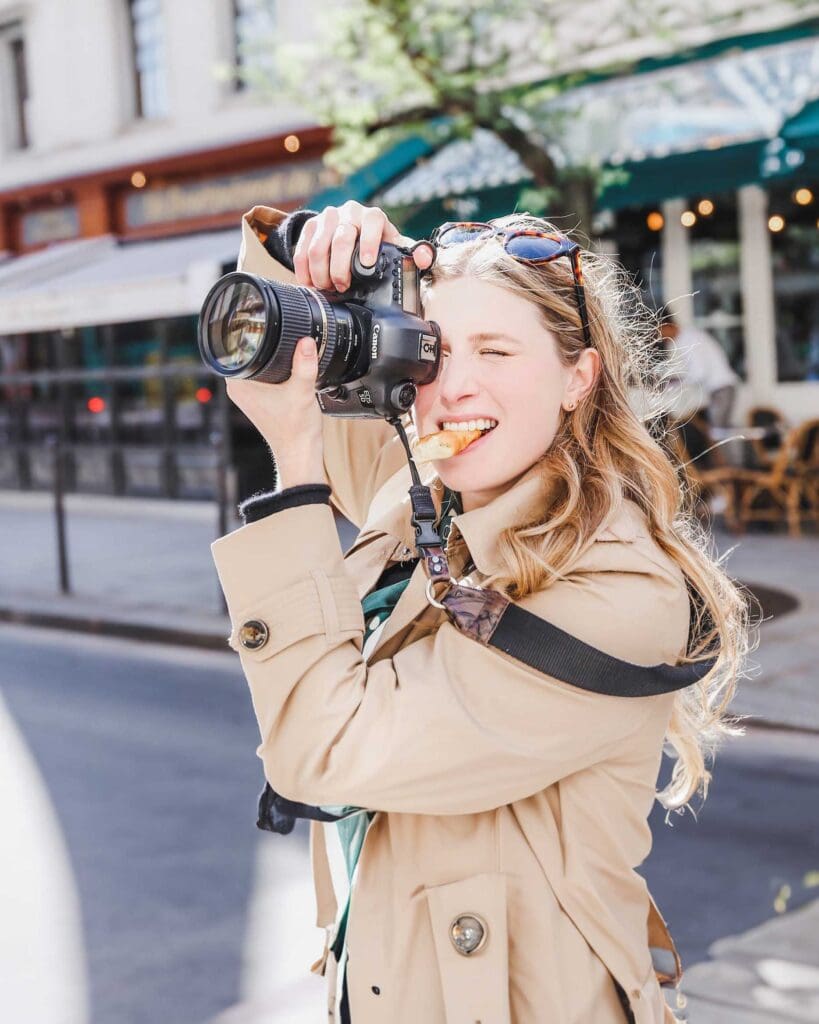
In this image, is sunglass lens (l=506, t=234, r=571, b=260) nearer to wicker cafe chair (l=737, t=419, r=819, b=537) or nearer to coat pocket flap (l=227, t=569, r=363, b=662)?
coat pocket flap (l=227, t=569, r=363, b=662)

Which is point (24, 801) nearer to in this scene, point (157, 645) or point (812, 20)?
point (157, 645)

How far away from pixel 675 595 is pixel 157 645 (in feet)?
24.0

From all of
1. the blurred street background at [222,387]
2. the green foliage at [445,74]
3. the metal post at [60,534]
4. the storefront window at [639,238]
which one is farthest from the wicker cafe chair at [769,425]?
the metal post at [60,534]

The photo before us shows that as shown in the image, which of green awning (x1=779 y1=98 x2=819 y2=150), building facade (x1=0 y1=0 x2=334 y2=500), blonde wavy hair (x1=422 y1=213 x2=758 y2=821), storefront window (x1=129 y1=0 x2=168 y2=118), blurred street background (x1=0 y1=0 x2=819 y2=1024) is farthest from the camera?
storefront window (x1=129 y1=0 x2=168 y2=118)

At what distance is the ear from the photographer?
171 cm

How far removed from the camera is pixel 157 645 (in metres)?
8.59

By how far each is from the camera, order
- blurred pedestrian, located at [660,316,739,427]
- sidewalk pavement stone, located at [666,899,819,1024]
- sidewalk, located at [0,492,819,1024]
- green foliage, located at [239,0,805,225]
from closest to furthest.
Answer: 1. sidewalk pavement stone, located at [666,899,819,1024]
2. sidewalk, located at [0,492,819,1024]
3. green foliage, located at [239,0,805,225]
4. blurred pedestrian, located at [660,316,739,427]

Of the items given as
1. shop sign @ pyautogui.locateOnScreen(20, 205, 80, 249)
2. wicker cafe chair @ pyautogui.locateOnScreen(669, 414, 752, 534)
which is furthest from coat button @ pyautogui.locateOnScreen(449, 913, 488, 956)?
shop sign @ pyautogui.locateOnScreen(20, 205, 80, 249)

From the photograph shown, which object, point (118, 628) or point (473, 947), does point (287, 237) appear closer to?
point (473, 947)

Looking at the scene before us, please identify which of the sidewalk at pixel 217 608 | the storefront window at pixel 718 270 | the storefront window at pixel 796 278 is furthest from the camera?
the storefront window at pixel 718 270

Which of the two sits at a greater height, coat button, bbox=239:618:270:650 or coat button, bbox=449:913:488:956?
coat button, bbox=239:618:270:650

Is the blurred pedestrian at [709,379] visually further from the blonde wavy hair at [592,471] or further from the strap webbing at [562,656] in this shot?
the strap webbing at [562,656]

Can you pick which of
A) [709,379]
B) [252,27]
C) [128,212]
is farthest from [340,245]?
[128,212]

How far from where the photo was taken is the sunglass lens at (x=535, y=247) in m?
1.69
